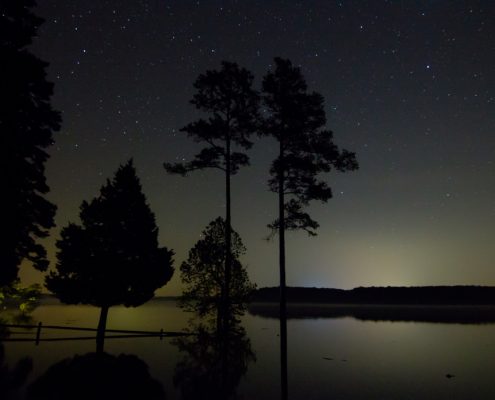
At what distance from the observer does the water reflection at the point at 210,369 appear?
1719 cm

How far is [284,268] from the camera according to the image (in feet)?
68.5

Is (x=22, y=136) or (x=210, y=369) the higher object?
(x=22, y=136)

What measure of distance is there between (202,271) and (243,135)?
12914mm

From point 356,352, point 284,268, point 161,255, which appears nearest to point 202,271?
point 161,255

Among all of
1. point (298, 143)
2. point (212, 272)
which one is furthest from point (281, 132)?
point (212, 272)

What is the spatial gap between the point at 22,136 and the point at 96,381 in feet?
37.1

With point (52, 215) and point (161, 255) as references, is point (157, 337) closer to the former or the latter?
point (161, 255)

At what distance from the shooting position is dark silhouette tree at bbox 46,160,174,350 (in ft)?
98.7

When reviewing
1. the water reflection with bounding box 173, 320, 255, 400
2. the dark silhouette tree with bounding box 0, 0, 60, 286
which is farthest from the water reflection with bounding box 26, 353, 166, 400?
the dark silhouette tree with bounding box 0, 0, 60, 286

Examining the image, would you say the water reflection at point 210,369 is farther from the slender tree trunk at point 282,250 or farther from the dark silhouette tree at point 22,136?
the dark silhouette tree at point 22,136

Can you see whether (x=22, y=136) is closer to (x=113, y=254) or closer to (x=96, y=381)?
(x=96, y=381)

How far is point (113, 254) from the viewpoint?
3092cm

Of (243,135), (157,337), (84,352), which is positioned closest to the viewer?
(243,135)

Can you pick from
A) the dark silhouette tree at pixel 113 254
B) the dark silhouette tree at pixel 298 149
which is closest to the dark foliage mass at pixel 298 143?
the dark silhouette tree at pixel 298 149
